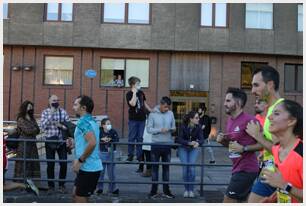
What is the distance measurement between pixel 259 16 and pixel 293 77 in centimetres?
395

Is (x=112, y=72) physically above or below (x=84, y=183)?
above

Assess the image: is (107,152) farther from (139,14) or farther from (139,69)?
(139,14)

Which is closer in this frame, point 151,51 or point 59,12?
point 59,12

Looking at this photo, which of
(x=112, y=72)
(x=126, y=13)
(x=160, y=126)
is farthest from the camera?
(x=112, y=72)

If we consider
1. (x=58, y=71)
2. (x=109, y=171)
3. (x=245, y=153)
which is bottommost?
(x=109, y=171)

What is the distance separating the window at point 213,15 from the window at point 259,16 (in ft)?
4.22

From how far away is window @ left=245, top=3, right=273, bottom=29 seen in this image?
969 inches

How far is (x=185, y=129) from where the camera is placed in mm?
8492

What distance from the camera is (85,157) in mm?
5699

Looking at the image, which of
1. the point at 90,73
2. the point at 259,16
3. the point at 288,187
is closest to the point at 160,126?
the point at 288,187

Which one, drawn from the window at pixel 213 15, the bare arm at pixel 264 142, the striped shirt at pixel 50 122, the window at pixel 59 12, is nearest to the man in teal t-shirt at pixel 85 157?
the bare arm at pixel 264 142

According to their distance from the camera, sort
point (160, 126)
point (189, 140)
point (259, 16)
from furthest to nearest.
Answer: point (259, 16), point (160, 126), point (189, 140)

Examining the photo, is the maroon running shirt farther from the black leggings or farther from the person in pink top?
the black leggings

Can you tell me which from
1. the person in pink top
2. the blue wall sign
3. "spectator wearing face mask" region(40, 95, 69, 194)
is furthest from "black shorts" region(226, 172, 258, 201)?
the blue wall sign
